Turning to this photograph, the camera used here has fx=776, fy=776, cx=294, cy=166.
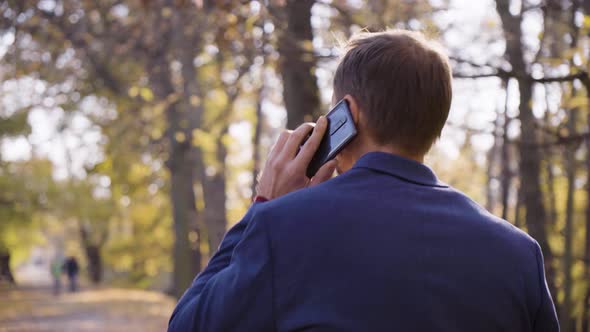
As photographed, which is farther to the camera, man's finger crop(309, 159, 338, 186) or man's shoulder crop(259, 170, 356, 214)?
man's finger crop(309, 159, 338, 186)

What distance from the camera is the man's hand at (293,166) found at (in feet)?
6.42

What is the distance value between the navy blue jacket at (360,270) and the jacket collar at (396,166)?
0.12ft

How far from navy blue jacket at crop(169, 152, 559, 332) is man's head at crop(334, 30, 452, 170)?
0.14m

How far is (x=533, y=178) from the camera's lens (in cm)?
1038

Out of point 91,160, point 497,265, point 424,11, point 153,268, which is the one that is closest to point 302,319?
point 497,265

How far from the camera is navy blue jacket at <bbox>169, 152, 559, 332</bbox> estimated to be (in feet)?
5.36

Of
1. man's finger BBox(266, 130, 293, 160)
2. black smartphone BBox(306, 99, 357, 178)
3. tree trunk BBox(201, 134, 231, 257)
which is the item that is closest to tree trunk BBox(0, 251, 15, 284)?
man's finger BBox(266, 130, 293, 160)

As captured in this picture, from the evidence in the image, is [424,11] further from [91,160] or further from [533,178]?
[91,160]

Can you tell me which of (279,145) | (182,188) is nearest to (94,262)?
(182,188)

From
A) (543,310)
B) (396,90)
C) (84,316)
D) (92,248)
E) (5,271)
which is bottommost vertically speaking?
(92,248)

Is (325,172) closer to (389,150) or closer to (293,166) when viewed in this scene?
(293,166)

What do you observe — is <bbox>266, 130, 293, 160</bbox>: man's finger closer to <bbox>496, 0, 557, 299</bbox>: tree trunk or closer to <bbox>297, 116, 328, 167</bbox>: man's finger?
<bbox>297, 116, 328, 167</bbox>: man's finger

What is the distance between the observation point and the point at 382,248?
1.65 meters

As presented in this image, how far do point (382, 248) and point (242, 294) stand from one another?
1.03 ft
